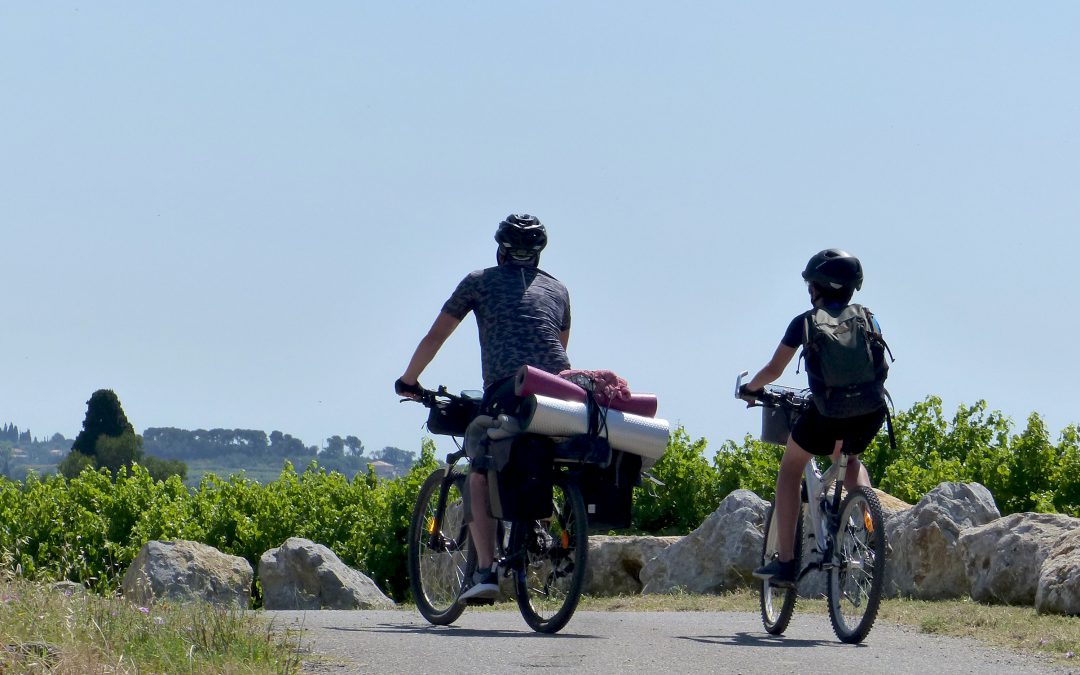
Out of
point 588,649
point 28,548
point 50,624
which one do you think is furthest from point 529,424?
point 28,548

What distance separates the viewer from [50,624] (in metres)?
6.90

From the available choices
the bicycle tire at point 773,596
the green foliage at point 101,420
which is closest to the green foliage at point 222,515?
the bicycle tire at point 773,596

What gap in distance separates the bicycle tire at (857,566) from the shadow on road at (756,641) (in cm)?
15

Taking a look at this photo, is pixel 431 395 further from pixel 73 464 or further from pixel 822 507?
pixel 73 464

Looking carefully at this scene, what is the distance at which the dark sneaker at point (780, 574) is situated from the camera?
8133 mm

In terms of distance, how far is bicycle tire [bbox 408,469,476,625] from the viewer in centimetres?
873

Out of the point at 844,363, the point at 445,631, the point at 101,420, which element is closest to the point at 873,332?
the point at 844,363

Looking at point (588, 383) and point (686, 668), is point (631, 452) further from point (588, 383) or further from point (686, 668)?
point (686, 668)

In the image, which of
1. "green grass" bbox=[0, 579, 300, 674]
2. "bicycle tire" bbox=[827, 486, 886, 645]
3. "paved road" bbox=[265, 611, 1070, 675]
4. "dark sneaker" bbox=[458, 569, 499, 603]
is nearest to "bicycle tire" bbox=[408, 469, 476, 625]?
"paved road" bbox=[265, 611, 1070, 675]

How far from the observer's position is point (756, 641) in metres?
7.95

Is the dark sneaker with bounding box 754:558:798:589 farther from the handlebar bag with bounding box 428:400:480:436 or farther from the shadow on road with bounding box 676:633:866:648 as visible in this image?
the handlebar bag with bounding box 428:400:480:436

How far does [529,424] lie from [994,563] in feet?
A: 14.4

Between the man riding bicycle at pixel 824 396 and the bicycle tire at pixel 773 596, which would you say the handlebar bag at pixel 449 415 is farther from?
the bicycle tire at pixel 773 596

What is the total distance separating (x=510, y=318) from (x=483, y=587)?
140 cm
